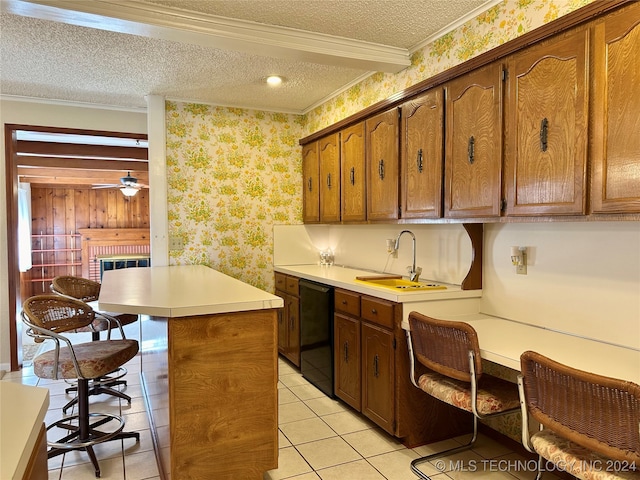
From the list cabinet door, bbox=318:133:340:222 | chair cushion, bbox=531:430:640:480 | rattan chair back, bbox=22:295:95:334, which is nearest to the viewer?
chair cushion, bbox=531:430:640:480

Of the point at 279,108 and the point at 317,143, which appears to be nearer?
the point at 317,143

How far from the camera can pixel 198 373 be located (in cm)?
187

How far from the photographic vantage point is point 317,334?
3.34 m

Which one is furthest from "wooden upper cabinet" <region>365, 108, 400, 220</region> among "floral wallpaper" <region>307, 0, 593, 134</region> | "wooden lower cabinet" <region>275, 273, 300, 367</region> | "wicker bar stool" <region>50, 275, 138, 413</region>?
"wicker bar stool" <region>50, 275, 138, 413</region>

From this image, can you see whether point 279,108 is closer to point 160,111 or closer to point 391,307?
point 160,111

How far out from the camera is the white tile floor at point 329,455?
7.32 ft

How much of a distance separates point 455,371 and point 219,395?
1.07 metres

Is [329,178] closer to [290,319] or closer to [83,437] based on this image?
[290,319]

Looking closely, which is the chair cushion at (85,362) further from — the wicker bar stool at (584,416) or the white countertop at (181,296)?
the wicker bar stool at (584,416)

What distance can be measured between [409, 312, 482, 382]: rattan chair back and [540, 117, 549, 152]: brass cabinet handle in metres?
0.83

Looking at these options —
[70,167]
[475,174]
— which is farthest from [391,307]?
[70,167]

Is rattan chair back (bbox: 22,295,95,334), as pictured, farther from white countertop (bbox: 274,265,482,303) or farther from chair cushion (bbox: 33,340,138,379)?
white countertop (bbox: 274,265,482,303)

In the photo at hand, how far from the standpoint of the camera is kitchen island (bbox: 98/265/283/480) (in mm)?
1841

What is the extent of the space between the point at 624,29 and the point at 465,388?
1.61 m
